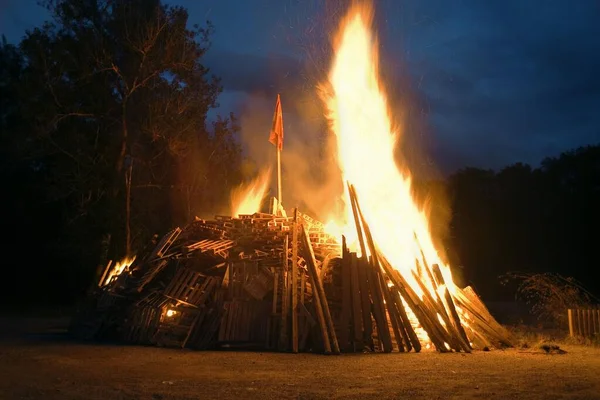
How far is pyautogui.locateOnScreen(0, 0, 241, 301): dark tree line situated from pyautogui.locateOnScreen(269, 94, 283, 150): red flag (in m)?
11.3

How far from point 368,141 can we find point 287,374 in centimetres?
838

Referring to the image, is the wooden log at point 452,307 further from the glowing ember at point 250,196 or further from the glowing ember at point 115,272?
the glowing ember at point 115,272

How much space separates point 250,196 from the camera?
27.5 meters

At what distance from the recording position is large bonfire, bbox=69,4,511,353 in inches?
589

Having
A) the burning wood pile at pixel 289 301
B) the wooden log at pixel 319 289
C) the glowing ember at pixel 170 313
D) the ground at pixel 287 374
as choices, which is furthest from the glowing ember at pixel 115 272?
the wooden log at pixel 319 289

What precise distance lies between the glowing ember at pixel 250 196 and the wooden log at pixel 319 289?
5009 millimetres

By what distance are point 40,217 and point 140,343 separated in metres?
21.2

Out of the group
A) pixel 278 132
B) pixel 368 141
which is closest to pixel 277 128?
pixel 278 132

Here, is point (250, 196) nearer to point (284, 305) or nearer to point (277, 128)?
point (277, 128)

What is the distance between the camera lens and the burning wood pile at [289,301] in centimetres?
1484

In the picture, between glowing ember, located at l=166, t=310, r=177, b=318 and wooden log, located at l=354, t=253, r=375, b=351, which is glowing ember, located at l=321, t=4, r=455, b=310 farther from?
glowing ember, located at l=166, t=310, r=177, b=318

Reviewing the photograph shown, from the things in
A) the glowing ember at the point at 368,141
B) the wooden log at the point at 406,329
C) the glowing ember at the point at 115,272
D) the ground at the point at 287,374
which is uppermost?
the glowing ember at the point at 368,141

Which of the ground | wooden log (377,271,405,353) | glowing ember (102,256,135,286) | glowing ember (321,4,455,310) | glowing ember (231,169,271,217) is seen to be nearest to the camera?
the ground

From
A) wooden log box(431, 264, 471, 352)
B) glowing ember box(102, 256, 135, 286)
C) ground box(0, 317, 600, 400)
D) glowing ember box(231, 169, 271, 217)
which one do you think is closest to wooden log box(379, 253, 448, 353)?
wooden log box(431, 264, 471, 352)
